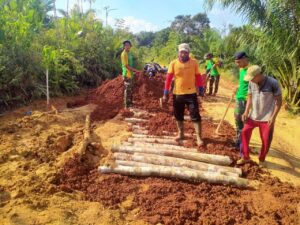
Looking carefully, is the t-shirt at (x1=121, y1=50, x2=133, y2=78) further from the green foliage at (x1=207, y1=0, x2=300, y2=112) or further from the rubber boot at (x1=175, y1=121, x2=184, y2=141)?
the green foliage at (x1=207, y1=0, x2=300, y2=112)

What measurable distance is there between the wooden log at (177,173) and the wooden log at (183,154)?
0.44m

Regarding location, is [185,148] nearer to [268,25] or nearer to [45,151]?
[45,151]

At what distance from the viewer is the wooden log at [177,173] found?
4500 mm

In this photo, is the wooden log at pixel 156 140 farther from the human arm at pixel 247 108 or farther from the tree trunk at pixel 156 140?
the human arm at pixel 247 108

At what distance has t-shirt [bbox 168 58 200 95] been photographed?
5.36m

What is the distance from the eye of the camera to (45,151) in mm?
5344

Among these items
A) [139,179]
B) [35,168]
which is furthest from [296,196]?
[35,168]

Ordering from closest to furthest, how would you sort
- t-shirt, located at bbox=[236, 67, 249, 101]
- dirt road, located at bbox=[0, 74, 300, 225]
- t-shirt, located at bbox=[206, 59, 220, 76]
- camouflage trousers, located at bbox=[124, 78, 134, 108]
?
dirt road, located at bbox=[0, 74, 300, 225], t-shirt, located at bbox=[236, 67, 249, 101], camouflage trousers, located at bbox=[124, 78, 134, 108], t-shirt, located at bbox=[206, 59, 220, 76]

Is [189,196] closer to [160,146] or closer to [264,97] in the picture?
[160,146]

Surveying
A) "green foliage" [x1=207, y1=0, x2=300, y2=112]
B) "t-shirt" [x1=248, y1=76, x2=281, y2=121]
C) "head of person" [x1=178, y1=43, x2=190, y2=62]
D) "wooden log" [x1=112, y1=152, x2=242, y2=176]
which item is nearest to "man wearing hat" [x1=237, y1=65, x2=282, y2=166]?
"t-shirt" [x1=248, y1=76, x2=281, y2=121]

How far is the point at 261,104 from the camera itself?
4754 mm

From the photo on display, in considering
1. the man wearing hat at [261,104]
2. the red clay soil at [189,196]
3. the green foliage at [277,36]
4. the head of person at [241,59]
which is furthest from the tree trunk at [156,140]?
the green foliage at [277,36]

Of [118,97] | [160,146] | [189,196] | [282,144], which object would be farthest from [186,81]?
[118,97]

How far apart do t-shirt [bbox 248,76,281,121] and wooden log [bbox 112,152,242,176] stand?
2.87ft
